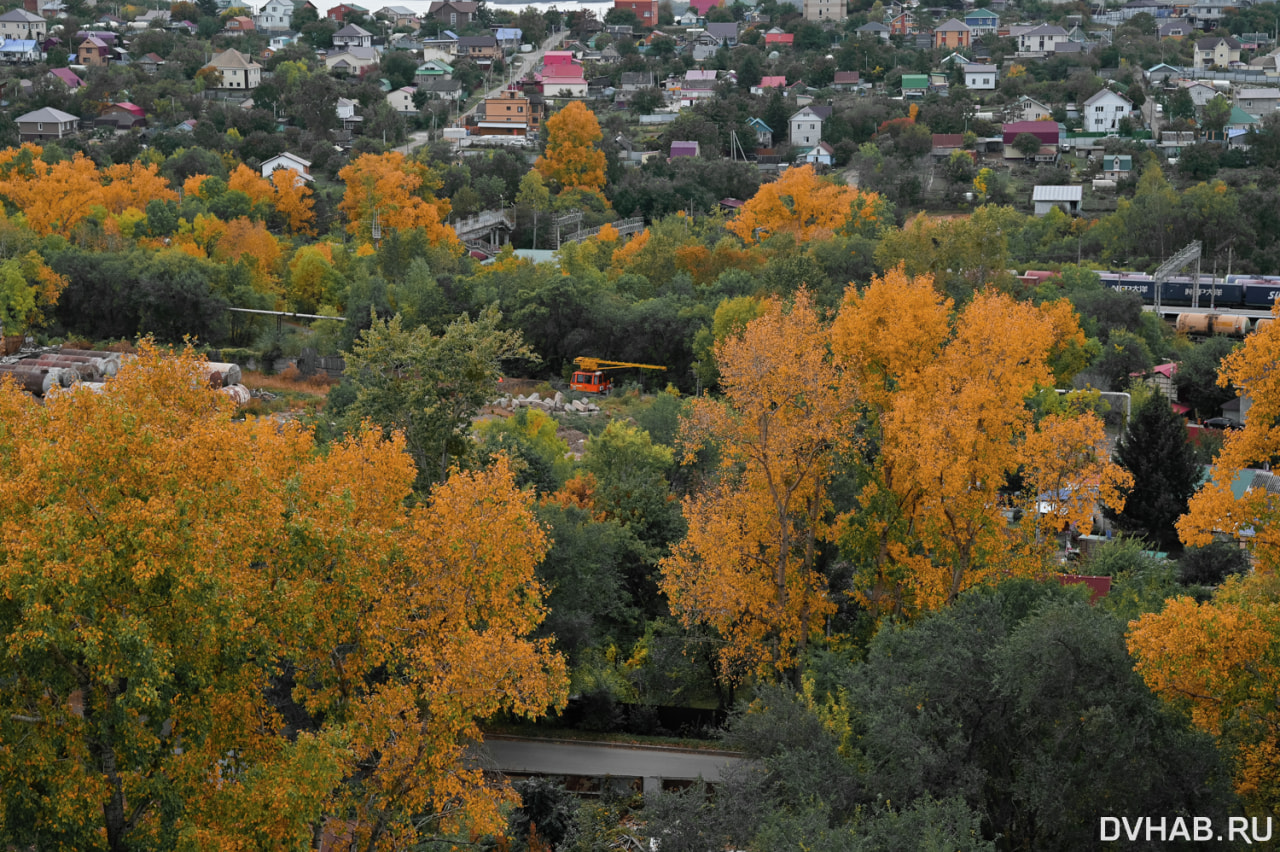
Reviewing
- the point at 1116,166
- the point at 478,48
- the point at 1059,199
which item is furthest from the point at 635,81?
the point at 1059,199

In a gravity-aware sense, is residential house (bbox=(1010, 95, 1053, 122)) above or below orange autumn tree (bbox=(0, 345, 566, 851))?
below

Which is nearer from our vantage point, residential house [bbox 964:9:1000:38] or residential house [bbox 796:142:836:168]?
residential house [bbox 796:142:836:168]

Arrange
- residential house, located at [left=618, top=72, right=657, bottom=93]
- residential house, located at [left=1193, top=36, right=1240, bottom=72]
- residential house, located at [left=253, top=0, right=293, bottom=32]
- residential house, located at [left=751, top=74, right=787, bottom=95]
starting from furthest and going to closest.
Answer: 1. residential house, located at [left=253, top=0, right=293, bottom=32]
2. residential house, located at [left=1193, top=36, right=1240, bottom=72]
3. residential house, located at [left=618, top=72, right=657, bottom=93]
4. residential house, located at [left=751, top=74, right=787, bottom=95]

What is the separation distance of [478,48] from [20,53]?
81.1ft

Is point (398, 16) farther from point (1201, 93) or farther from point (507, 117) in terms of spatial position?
point (1201, 93)

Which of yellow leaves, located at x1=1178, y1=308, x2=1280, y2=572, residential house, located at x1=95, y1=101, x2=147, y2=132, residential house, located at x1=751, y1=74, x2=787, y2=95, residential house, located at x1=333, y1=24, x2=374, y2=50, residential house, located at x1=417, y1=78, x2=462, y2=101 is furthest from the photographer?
residential house, located at x1=333, y1=24, x2=374, y2=50

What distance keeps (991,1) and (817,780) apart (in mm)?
92887

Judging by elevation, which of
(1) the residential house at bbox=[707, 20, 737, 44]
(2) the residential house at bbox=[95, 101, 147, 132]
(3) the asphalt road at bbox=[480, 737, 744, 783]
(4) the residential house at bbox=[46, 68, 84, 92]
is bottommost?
(2) the residential house at bbox=[95, 101, 147, 132]

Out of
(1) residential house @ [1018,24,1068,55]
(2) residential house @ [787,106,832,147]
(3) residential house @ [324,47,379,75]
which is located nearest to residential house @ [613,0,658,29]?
(3) residential house @ [324,47,379,75]

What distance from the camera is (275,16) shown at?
3462 inches

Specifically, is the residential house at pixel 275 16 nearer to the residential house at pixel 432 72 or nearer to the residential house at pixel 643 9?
the residential house at pixel 432 72

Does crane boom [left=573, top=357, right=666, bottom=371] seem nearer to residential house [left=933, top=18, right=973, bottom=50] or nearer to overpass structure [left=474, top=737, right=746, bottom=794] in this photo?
overpass structure [left=474, top=737, right=746, bottom=794]

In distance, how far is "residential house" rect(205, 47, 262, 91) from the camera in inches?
2579

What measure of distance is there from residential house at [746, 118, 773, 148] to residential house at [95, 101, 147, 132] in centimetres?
2623
